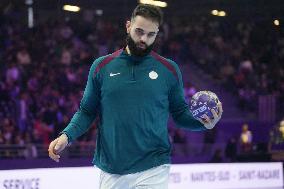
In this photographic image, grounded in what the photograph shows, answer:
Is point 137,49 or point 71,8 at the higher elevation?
point 71,8

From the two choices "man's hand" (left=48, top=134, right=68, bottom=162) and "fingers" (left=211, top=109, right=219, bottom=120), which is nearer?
"man's hand" (left=48, top=134, right=68, bottom=162)

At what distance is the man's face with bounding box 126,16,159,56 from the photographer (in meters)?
3.72

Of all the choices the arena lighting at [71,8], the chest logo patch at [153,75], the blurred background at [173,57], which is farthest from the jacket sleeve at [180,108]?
the arena lighting at [71,8]

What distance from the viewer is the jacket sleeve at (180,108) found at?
154 inches

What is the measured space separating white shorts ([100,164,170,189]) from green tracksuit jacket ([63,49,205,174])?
4 cm

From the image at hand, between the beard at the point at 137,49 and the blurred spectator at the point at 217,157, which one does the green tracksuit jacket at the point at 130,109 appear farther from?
the blurred spectator at the point at 217,157

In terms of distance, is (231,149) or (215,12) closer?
(231,149)

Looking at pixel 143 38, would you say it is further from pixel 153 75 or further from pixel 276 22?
pixel 276 22

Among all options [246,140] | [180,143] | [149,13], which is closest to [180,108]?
[149,13]

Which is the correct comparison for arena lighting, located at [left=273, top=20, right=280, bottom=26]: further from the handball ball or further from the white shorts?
the white shorts

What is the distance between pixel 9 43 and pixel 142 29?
11.9m

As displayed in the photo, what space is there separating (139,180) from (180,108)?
541mm

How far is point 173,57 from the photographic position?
1869 centimetres

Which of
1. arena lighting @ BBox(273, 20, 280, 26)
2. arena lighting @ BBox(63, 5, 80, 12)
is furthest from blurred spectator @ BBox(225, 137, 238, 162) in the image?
arena lighting @ BBox(63, 5, 80, 12)
